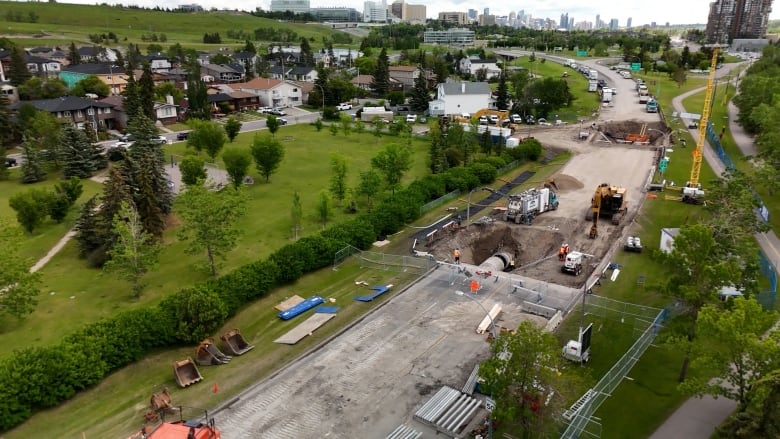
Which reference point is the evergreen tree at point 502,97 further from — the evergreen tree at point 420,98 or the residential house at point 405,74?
the residential house at point 405,74

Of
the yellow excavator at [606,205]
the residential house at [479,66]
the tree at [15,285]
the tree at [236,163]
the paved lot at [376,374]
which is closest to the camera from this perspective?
the paved lot at [376,374]

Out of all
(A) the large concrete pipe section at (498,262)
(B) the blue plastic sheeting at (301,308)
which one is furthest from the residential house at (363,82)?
(B) the blue plastic sheeting at (301,308)

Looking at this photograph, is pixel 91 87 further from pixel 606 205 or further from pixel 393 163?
pixel 606 205

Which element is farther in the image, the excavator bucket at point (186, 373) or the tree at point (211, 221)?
the tree at point (211, 221)

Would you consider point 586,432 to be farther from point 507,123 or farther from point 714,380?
point 507,123

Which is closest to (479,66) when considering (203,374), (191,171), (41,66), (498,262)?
(41,66)

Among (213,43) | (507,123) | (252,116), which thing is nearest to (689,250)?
(507,123)

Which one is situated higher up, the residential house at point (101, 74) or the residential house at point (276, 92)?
the residential house at point (101, 74)
